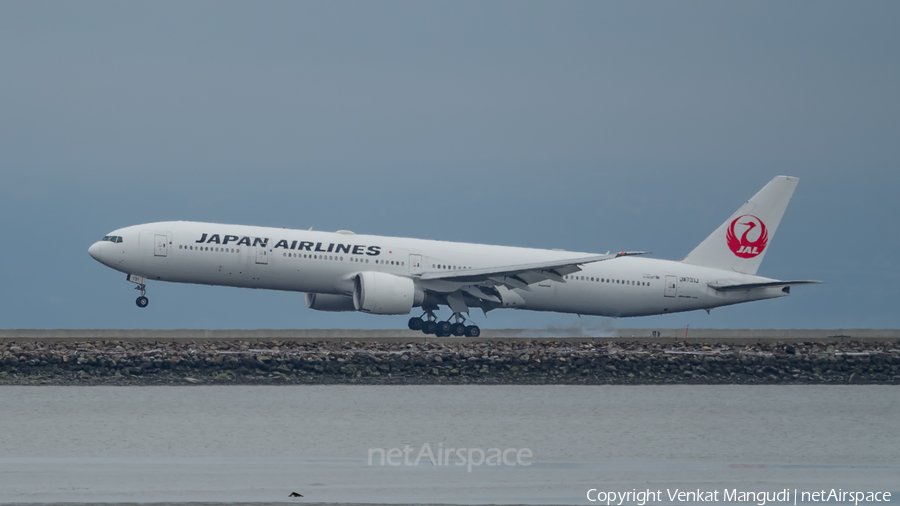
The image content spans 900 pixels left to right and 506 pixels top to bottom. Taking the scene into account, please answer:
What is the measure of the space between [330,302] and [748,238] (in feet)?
53.5

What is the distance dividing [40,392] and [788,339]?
24.4 metres

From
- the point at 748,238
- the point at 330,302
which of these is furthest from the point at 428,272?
the point at 748,238

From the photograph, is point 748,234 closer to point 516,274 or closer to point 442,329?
point 516,274

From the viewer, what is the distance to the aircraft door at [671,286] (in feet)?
121

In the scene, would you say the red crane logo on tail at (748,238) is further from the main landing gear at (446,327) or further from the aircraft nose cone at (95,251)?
the aircraft nose cone at (95,251)

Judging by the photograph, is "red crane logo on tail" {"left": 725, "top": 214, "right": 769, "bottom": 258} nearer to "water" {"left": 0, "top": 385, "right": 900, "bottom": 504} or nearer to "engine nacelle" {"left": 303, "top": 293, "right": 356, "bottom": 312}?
"water" {"left": 0, "top": 385, "right": 900, "bottom": 504}

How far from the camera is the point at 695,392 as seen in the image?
27734 millimetres

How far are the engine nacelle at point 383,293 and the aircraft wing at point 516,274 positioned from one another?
0.99 meters

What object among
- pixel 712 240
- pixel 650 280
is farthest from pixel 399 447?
pixel 712 240

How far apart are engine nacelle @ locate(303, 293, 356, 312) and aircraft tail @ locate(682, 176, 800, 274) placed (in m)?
13.0

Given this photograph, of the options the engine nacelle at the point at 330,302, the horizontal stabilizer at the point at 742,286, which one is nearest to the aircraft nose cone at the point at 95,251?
the engine nacelle at the point at 330,302

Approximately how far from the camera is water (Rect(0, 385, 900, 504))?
45.7 ft

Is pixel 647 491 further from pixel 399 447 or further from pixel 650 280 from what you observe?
pixel 650 280

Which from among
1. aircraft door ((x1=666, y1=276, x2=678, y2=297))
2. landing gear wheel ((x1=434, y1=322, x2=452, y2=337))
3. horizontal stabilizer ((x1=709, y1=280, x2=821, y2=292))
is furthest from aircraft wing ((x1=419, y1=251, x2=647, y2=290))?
horizontal stabilizer ((x1=709, y1=280, x2=821, y2=292))
